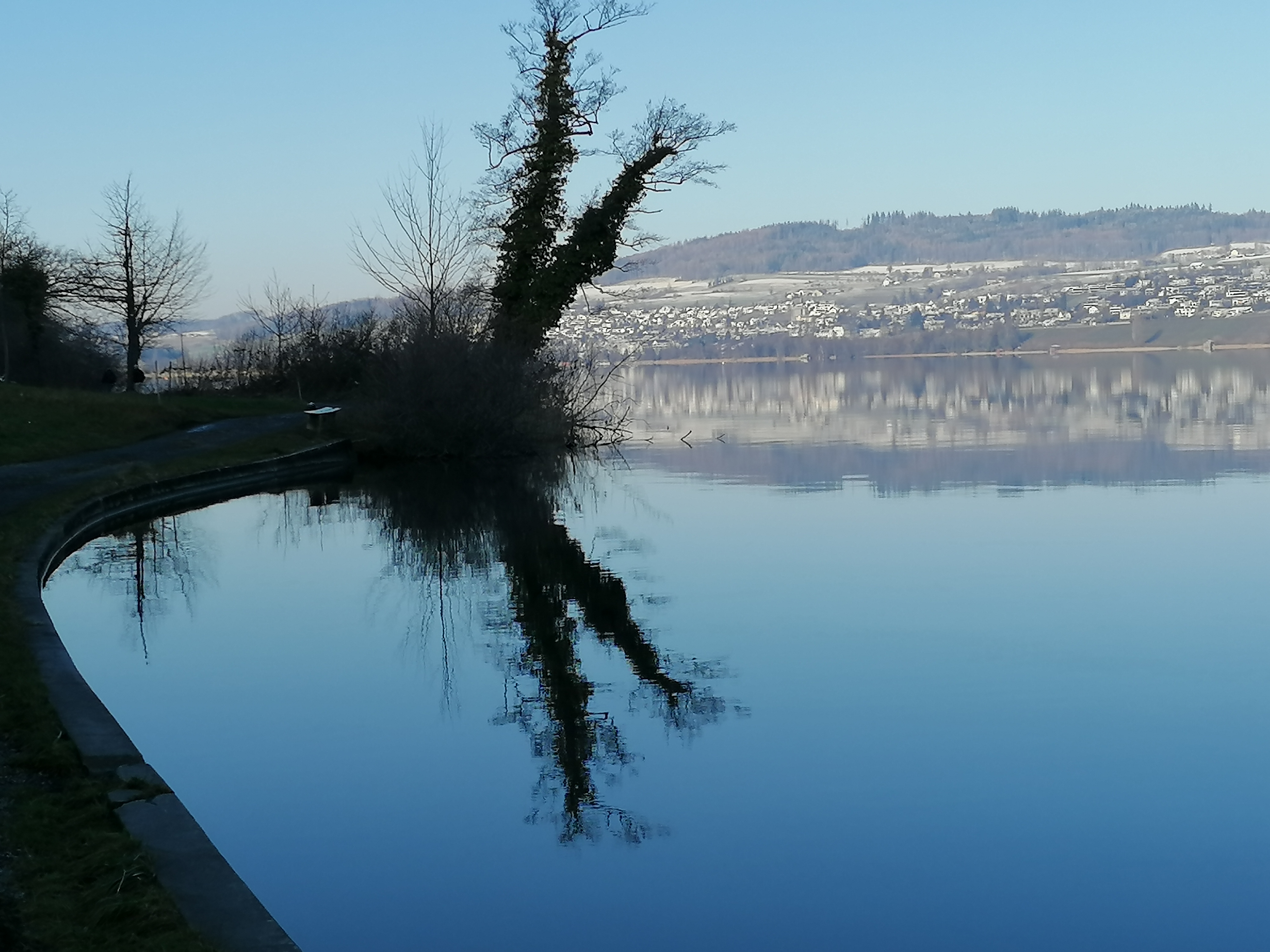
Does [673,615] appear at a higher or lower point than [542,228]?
lower

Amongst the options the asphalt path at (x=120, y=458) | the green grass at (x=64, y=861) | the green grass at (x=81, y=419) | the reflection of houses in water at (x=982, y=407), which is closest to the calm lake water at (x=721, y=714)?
the green grass at (x=64, y=861)

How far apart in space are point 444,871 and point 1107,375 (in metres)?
73.8

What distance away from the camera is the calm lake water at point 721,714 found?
252 inches

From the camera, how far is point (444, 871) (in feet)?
22.1

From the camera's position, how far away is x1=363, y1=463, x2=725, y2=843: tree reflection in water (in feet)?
26.3

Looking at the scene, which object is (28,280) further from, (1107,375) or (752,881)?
(1107,375)

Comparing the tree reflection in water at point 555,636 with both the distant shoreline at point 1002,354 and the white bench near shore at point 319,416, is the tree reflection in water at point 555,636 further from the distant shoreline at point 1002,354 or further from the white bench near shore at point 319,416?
the distant shoreline at point 1002,354

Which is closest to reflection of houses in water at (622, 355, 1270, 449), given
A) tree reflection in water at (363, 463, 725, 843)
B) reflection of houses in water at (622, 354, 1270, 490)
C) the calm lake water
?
reflection of houses in water at (622, 354, 1270, 490)

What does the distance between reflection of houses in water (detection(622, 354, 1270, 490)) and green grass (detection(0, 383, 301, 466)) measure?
35.3 ft

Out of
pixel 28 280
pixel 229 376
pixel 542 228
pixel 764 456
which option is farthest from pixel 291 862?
pixel 229 376

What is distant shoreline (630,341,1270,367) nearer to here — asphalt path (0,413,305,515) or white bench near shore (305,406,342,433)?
white bench near shore (305,406,342,433)

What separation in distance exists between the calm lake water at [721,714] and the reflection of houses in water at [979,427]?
3.86 metres

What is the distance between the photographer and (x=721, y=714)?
30.8 feet

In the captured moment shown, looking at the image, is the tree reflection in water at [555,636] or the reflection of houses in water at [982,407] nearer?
the tree reflection in water at [555,636]
